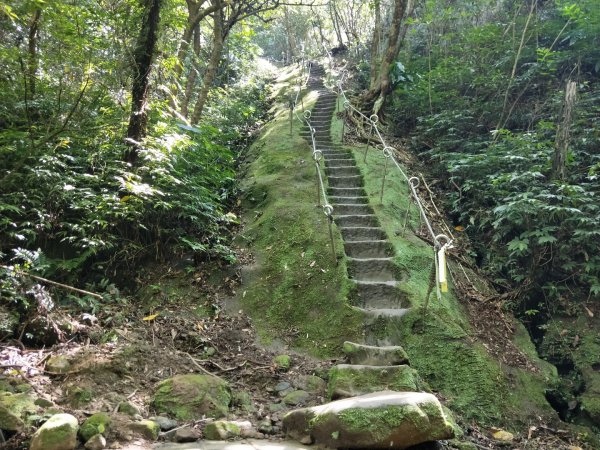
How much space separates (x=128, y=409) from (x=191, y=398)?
0.52 meters

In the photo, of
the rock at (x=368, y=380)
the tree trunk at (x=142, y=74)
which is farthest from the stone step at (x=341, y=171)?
the rock at (x=368, y=380)

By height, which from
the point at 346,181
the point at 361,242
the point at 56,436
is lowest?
the point at 56,436

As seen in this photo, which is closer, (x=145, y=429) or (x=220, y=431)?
(x=145, y=429)

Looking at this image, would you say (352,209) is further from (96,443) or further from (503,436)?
(96,443)

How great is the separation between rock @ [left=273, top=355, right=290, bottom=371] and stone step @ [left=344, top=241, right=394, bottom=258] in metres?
2.07

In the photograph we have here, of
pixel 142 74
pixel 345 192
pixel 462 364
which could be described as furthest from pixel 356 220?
pixel 142 74

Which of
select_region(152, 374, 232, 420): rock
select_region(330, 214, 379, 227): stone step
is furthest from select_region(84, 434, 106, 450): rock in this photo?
select_region(330, 214, 379, 227): stone step

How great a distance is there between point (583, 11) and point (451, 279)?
8.13 meters

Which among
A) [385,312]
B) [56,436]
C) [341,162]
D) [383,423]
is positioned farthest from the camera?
[341,162]

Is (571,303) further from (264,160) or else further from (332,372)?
(264,160)

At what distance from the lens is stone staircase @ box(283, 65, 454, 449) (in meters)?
2.96

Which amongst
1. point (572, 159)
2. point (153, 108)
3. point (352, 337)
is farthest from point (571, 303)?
point (153, 108)

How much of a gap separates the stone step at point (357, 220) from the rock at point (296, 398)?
3377 mm

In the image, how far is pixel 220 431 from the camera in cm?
315
